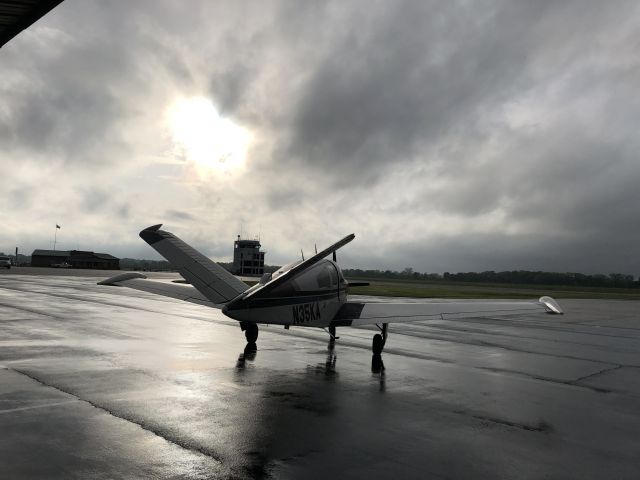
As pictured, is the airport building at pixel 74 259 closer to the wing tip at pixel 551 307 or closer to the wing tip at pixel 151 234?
the wing tip at pixel 151 234

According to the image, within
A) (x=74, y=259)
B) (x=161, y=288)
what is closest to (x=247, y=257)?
(x=74, y=259)

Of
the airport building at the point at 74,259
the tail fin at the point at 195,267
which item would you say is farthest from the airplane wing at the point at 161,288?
the airport building at the point at 74,259

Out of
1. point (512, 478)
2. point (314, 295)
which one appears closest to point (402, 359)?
point (314, 295)

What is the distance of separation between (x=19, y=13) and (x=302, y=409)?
10.8 metres

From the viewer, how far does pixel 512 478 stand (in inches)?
223

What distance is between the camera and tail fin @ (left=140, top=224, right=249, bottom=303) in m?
13.1

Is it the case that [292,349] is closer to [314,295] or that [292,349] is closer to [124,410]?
[314,295]

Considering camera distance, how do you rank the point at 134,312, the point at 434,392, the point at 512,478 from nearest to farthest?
the point at 512,478 < the point at 434,392 < the point at 134,312

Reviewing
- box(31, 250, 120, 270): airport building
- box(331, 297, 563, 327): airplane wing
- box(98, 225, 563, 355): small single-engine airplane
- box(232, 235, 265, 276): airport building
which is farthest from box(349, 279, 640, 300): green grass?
box(31, 250, 120, 270): airport building

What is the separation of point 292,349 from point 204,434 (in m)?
8.28

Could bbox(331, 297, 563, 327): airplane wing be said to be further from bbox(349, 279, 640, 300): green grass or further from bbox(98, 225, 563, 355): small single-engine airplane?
bbox(349, 279, 640, 300): green grass

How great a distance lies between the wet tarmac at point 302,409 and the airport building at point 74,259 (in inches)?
6876

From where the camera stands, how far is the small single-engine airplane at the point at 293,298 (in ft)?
38.7

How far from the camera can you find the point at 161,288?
585 inches
